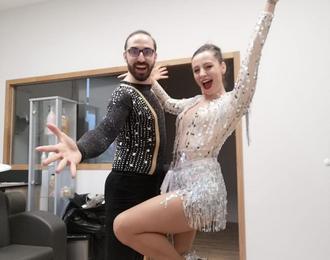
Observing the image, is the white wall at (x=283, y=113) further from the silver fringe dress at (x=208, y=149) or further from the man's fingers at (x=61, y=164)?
the man's fingers at (x=61, y=164)

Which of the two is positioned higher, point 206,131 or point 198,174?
point 206,131

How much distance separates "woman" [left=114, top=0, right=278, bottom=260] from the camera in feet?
3.38

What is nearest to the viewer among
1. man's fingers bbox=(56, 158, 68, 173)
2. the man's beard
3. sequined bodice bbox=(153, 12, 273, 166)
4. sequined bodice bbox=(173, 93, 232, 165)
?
man's fingers bbox=(56, 158, 68, 173)

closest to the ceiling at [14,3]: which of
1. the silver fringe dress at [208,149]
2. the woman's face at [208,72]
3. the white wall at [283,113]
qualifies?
the white wall at [283,113]

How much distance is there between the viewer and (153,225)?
3.40 feet

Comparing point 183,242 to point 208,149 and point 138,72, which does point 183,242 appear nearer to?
point 208,149

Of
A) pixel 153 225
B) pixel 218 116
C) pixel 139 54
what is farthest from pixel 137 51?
pixel 153 225

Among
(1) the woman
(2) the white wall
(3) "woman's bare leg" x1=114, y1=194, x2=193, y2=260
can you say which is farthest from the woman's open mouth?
(2) the white wall

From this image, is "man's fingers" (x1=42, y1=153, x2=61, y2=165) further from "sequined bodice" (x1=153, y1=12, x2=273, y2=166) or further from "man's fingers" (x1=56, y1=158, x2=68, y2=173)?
Result: "sequined bodice" (x1=153, y1=12, x2=273, y2=166)

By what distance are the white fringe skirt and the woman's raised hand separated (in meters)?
0.33

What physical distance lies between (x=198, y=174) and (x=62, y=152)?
18.5 inches

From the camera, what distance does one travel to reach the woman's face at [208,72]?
1.21 meters

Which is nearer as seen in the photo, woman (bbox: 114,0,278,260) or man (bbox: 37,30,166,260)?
woman (bbox: 114,0,278,260)

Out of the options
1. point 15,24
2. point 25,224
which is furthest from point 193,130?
point 15,24
